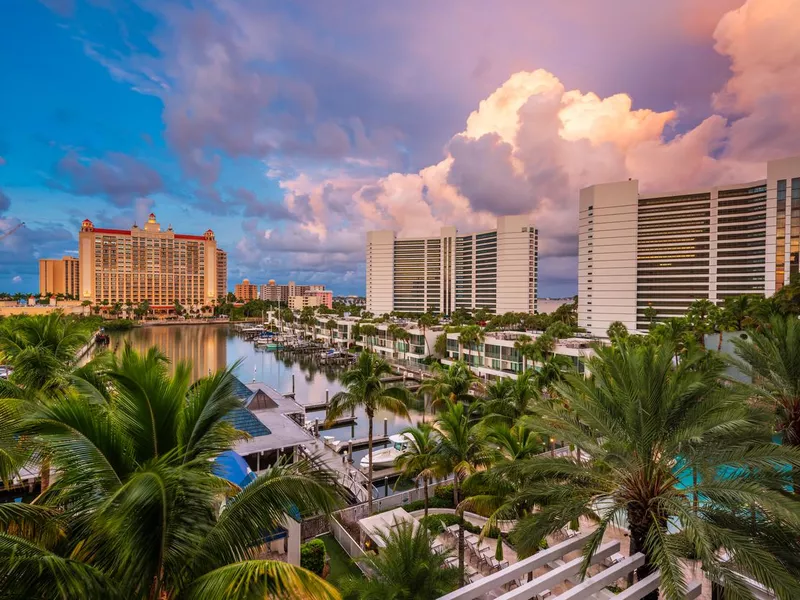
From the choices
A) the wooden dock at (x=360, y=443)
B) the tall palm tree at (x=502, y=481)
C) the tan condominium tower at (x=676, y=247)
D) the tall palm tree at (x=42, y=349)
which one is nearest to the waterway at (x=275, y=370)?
the wooden dock at (x=360, y=443)

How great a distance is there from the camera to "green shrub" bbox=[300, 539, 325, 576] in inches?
495

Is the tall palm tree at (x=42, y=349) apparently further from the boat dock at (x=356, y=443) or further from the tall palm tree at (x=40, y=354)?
the boat dock at (x=356, y=443)

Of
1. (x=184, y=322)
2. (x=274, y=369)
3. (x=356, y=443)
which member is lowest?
(x=274, y=369)

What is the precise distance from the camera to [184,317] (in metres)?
154

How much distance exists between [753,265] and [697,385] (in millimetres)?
81185

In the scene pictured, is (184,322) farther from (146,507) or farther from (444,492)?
(146,507)

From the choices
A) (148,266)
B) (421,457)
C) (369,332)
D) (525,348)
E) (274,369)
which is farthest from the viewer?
(148,266)

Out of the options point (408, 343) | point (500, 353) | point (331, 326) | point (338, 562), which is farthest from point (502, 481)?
point (331, 326)

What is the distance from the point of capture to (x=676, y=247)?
7306 centimetres

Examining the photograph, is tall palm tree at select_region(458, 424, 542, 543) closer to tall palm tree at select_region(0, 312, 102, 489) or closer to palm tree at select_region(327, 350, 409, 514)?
palm tree at select_region(327, 350, 409, 514)

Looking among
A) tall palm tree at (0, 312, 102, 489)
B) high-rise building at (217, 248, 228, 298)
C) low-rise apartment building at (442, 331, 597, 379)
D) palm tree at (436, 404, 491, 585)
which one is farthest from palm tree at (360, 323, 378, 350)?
high-rise building at (217, 248, 228, 298)

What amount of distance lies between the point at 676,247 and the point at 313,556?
82604mm

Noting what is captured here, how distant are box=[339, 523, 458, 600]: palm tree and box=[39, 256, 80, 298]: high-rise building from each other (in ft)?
734

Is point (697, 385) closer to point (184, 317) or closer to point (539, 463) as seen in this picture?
point (539, 463)
